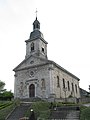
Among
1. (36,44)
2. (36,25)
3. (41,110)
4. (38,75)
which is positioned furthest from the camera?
(36,25)

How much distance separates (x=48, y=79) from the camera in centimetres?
3400

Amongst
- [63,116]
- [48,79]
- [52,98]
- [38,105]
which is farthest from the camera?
[48,79]

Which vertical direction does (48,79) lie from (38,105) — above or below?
above

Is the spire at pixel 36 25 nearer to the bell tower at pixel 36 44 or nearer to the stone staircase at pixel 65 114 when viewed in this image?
the bell tower at pixel 36 44

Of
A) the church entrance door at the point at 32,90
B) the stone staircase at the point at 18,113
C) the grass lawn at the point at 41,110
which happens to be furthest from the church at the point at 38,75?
the stone staircase at the point at 18,113

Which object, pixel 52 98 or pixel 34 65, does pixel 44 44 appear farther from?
pixel 52 98

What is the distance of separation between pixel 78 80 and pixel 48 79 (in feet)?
57.7

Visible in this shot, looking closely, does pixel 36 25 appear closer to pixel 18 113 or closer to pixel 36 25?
pixel 36 25

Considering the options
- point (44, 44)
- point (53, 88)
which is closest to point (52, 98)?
point (53, 88)

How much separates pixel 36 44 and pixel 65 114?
21419 millimetres

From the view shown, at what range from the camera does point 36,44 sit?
130 feet

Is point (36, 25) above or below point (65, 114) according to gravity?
above

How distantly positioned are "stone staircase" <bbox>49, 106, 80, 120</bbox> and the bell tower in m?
17.8

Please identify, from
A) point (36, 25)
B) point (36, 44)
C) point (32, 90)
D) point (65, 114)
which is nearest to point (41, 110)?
point (65, 114)
